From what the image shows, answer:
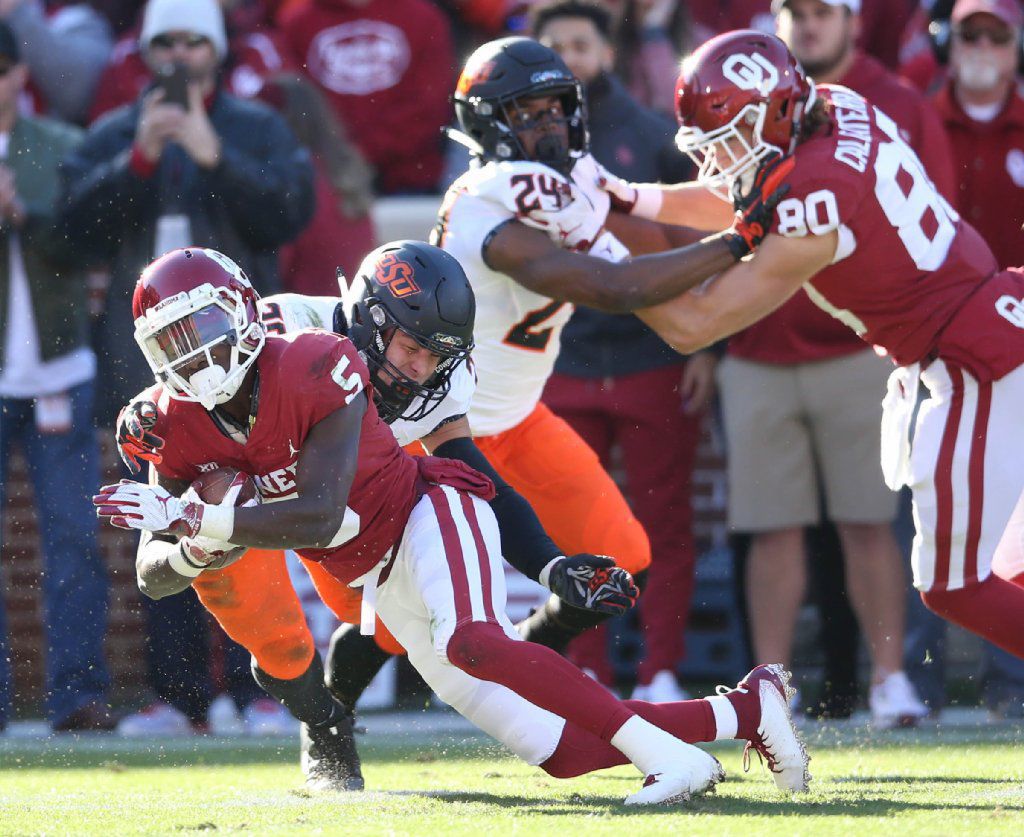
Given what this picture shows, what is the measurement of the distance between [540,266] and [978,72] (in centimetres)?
271

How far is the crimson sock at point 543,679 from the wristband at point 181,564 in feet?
2.17

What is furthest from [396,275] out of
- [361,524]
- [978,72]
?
[978,72]

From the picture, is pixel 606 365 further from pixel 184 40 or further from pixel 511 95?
pixel 184 40

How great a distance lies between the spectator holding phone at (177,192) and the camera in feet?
22.1

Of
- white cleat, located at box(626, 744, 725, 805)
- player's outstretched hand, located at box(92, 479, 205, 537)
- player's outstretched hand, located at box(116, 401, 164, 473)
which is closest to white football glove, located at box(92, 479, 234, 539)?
player's outstretched hand, located at box(92, 479, 205, 537)

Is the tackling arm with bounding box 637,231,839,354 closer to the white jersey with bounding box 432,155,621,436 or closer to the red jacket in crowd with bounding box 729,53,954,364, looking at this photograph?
the white jersey with bounding box 432,155,621,436

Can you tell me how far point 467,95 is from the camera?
5.48 metres

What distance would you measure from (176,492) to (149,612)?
2330mm

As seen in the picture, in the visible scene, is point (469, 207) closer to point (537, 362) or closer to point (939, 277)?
point (537, 362)

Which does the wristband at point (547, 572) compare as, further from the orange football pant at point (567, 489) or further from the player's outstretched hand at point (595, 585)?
the orange football pant at point (567, 489)

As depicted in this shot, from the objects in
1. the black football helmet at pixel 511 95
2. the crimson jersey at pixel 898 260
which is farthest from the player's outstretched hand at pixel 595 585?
the black football helmet at pixel 511 95

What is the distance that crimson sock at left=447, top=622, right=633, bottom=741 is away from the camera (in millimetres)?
4262

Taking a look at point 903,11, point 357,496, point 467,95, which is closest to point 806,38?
point 903,11

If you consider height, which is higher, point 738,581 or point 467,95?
point 467,95
